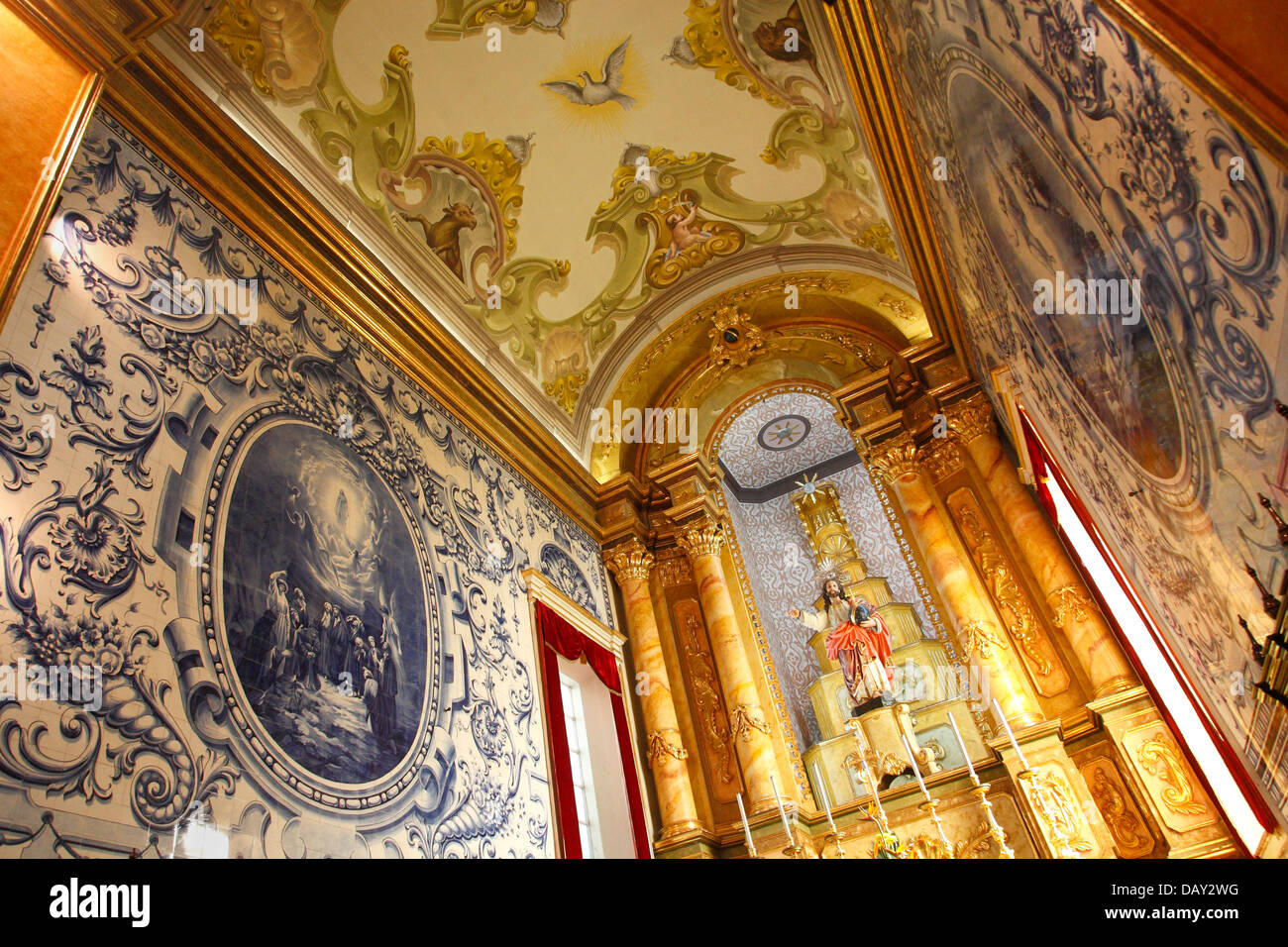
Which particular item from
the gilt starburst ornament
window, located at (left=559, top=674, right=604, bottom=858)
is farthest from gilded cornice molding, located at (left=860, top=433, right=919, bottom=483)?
window, located at (left=559, top=674, right=604, bottom=858)

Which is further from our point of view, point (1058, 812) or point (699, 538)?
point (699, 538)

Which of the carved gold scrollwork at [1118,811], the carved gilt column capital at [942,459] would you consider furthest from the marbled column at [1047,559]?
the carved gold scrollwork at [1118,811]

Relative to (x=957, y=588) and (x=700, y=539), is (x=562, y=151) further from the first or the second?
(x=957, y=588)

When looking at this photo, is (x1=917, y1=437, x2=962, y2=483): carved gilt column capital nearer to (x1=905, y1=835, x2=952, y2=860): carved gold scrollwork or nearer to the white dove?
(x1=905, y1=835, x2=952, y2=860): carved gold scrollwork

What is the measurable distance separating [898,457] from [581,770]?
4869 mm

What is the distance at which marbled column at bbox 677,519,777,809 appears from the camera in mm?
8391

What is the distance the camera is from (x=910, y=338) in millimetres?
9867

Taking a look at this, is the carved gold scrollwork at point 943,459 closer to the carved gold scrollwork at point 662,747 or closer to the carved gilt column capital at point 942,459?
the carved gilt column capital at point 942,459

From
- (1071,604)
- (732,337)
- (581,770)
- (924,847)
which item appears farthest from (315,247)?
(924,847)

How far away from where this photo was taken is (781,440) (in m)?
12.2

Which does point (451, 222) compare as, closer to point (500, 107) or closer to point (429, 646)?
point (500, 107)

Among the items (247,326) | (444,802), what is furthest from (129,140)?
(444,802)

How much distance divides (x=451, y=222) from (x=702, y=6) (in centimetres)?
310

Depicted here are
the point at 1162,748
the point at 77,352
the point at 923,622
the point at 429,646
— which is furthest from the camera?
the point at 923,622
